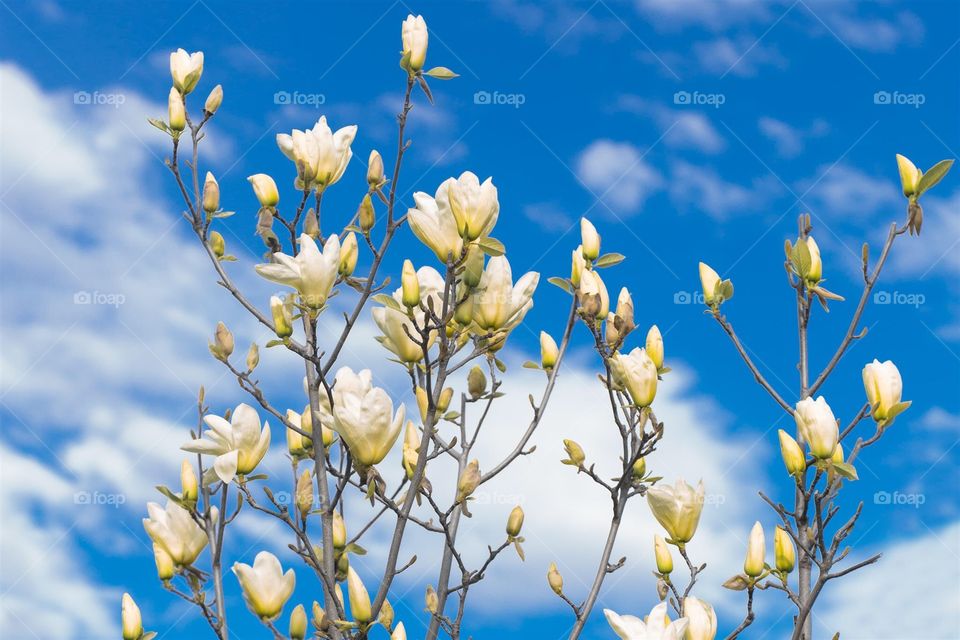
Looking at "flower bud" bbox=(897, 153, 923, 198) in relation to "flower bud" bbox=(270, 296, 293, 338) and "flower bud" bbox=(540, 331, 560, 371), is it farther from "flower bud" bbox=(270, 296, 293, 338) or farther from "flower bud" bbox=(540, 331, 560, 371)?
"flower bud" bbox=(270, 296, 293, 338)

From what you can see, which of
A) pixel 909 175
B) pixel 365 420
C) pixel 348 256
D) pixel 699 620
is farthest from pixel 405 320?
pixel 909 175

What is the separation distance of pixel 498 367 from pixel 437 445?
0.64 ft

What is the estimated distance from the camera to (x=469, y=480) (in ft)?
5.64

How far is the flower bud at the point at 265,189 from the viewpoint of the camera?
75.9 inches

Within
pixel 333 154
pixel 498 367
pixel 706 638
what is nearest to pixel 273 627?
pixel 498 367

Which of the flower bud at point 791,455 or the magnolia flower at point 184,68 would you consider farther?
the magnolia flower at point 184,68

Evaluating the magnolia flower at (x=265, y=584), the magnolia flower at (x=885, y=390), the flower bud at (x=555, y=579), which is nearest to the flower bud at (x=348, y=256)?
the magnolia flower at (x=265, y=584)

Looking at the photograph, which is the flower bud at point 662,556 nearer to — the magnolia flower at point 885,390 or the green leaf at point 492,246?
the magnolia flower at point 885,390

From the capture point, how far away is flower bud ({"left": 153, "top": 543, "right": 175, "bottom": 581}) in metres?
1.81

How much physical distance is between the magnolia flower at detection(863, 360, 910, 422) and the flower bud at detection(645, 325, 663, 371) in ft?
1.46

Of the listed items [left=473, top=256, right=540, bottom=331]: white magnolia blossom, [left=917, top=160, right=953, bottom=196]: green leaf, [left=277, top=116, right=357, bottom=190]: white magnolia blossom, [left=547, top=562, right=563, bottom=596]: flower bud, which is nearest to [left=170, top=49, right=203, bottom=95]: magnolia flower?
[left=277, top=116, right=357, bottom=190]: white magnolia blossom

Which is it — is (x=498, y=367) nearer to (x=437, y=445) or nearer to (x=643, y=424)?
(x=437, y=445)

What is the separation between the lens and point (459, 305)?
1.67 metres

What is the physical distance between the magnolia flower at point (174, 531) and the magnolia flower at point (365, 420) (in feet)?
1.44
